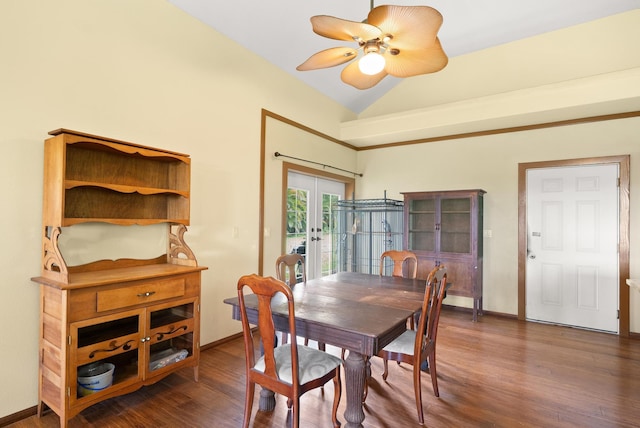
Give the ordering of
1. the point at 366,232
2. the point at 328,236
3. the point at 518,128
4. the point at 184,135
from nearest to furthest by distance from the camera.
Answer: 1. the point at 184,135
2. the point at 518,128
3. the point at 328,236
4. the point at 366,232

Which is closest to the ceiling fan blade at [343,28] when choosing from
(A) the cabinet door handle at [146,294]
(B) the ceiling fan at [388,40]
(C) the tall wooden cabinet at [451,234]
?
(B) the ceiling fan at [388,40]

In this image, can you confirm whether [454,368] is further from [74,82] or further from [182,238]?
[74,82]

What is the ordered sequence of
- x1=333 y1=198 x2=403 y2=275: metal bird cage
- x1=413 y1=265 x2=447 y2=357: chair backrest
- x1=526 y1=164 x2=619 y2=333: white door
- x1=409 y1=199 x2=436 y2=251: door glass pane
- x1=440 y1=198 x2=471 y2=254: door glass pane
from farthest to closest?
x1=333 y1=198 x2=403 y2=275: metal bird cage < x1=409 y1=199 x2=436 y2=251: door glass pane < x1=440 y1=198 x2=471 y2=254: door glass pane < x1=526 y1=164 x2=619 y2=333: white door < x1=413 y1=265 x2=447 y2=357: chair backrest

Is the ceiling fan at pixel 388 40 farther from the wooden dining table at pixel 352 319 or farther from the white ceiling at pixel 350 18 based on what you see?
the wooden dining table at pixel 352 319

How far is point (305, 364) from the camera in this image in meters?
1.86

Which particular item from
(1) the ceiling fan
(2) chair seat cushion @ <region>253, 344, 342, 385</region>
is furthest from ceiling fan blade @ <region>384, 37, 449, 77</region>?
(2) chair seat cushion @ <region>253, 344, 342, 385</region>

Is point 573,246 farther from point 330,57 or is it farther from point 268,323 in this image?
point 268,323

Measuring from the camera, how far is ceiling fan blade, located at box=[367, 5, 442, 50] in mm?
1643

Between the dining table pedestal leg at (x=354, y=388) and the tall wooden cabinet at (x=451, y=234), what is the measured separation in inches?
117

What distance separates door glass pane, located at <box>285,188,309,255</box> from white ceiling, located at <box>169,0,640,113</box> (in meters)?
1.56

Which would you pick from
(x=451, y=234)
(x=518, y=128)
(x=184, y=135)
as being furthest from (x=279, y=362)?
(x=518, y=128)

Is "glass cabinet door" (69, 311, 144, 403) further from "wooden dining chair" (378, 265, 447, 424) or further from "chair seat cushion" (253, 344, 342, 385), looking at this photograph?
"wooden dining chair" (378, 265, 447, 424)

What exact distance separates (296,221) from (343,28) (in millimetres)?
2847

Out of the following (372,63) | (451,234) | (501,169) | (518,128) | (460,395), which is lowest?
(460,395)
